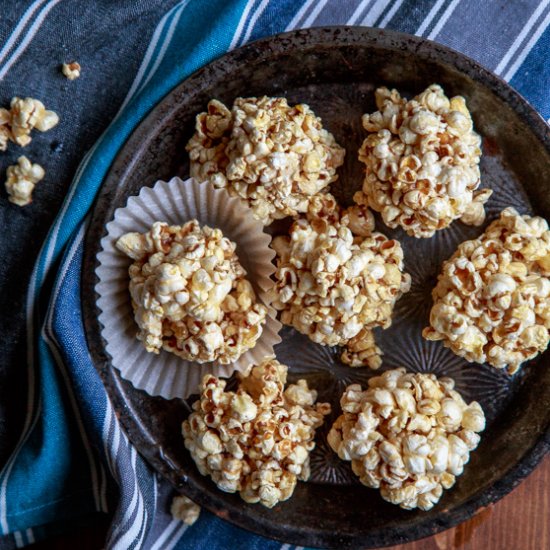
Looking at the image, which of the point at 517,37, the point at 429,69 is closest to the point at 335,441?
the point at 429,69

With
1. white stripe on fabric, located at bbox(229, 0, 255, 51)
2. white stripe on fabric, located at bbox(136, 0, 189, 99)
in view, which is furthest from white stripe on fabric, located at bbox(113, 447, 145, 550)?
white stripe on fabric, located at bbox(229, 0, 255, 51)

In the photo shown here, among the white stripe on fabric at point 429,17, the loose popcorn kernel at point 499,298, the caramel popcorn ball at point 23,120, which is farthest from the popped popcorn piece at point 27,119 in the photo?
the loose popcorn kernel at point 499,298

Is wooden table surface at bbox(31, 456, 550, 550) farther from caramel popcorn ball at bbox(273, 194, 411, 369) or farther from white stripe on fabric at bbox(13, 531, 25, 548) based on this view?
caramel popcorn ball at bbox(273, 194, 411, 369)

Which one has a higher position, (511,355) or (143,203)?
(511,355)

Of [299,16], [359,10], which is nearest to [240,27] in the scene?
[299,16]

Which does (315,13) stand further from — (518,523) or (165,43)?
(518,523)

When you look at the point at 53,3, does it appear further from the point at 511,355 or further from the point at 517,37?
the point at 511,355
